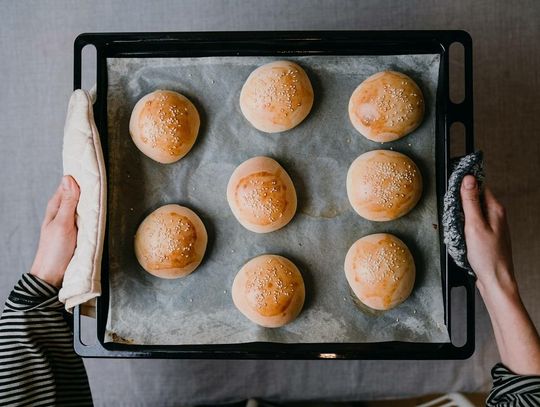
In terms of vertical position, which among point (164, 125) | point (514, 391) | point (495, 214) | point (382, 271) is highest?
point (164, 125)

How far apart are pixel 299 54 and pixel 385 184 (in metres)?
0.34

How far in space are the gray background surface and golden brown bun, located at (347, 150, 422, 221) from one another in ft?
1.42

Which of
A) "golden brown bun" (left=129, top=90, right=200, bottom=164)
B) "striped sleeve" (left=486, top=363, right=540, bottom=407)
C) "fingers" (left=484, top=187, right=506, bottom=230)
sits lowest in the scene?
"striped sleeve" (left=486, top=363, right=540, bottom=407)

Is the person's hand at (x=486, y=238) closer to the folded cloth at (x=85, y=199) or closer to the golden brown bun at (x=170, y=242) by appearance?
the golden brown bun at (x=170, y=242)

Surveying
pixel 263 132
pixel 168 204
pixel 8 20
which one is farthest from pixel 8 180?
pixel 263 132

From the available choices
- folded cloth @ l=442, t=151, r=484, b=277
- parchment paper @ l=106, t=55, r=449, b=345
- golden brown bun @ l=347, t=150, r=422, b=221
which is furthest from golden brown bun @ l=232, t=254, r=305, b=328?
folded cloth @ l=442, t=151, r=484, b=277

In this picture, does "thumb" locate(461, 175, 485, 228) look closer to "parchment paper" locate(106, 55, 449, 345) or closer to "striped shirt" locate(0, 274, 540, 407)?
"parchment paper" locate(106, 55, 449, 345)

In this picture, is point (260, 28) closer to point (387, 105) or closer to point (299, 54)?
point (299, 54)

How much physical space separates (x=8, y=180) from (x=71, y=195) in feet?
1.65

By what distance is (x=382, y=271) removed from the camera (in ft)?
3.63

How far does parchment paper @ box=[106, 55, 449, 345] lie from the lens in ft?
3.73

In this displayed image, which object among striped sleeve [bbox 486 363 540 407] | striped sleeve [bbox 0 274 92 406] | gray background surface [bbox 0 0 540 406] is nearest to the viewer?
striped sleeve [bbox 486 363 540 407]

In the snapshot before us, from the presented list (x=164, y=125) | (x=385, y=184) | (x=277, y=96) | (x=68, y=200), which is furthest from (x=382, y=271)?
(x=68, y=200)

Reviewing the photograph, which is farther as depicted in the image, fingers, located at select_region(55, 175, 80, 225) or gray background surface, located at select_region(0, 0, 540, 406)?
gray background surface, located at select_region(0, 0, 540, 406)
